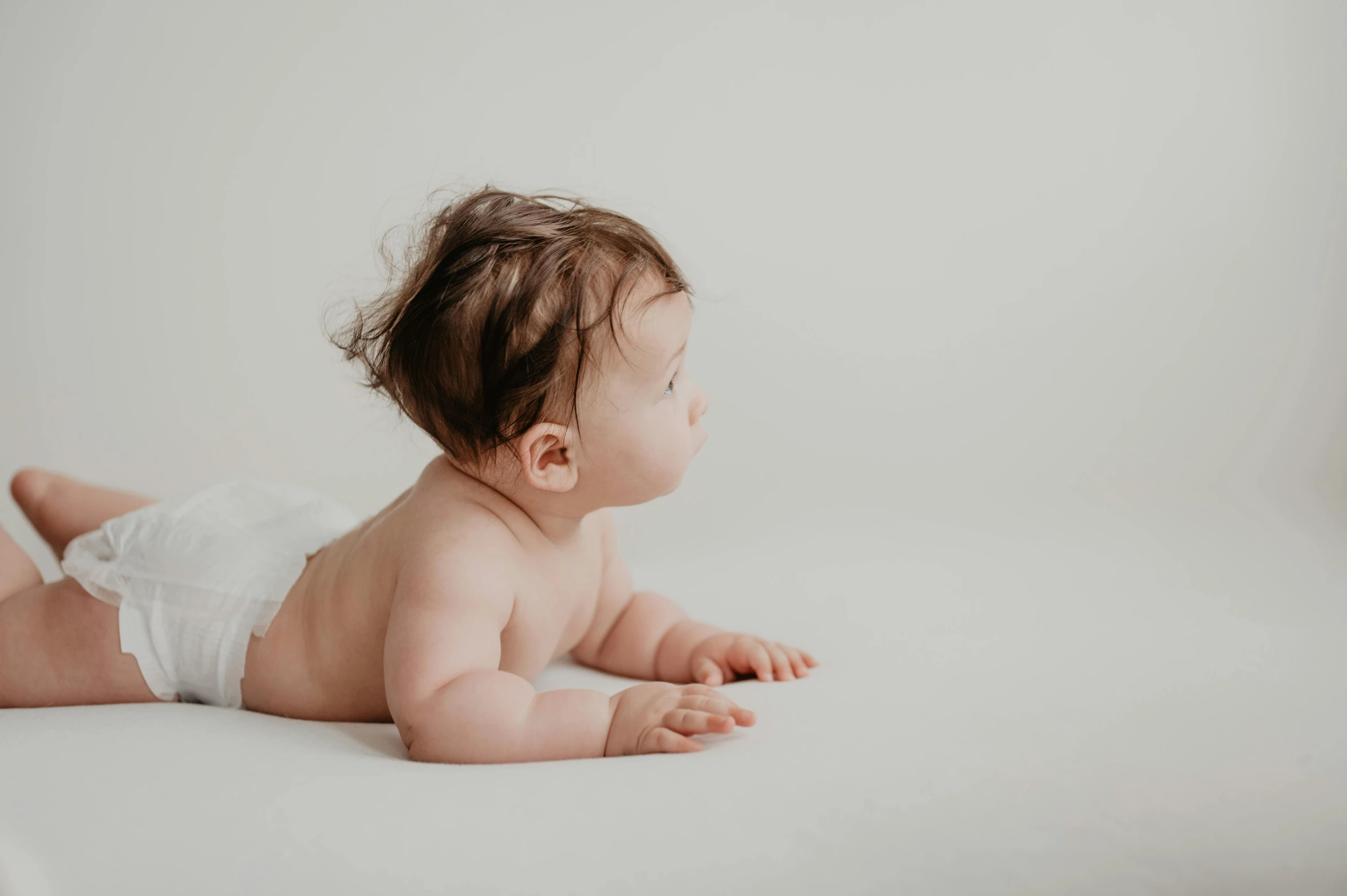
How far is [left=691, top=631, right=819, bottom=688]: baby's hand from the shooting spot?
1229mm

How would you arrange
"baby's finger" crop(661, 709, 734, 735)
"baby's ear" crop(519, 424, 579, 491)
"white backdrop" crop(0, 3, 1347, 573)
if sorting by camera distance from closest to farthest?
"baby's finger" crop(661, 709, 734, 735) → "baby's ear" crop(519, 424, 579, 491) → "white backdrop" crop(0, 3, 1347, 573)

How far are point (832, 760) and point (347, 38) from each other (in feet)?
6.39

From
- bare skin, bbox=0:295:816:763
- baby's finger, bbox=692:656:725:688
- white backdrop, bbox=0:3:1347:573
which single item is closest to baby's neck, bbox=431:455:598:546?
bare skin, bbox=0:295:816:763

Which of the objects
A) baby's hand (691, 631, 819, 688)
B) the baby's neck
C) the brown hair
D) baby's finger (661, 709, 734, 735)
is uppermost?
the brown hair

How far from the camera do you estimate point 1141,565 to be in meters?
1.61

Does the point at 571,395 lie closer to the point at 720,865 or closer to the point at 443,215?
the point at 443,215

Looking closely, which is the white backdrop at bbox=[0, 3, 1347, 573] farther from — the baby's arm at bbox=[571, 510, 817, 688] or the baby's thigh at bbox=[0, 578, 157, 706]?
the baby's thigh at bbox=[0, 578, 157, 706]

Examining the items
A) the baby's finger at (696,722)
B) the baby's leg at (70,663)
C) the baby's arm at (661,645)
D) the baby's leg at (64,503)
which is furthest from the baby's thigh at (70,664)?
the baby's finger at (696,722)

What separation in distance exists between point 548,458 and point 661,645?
1.02 ft

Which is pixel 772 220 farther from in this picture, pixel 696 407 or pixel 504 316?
pixel 504 316

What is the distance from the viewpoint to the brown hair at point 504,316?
105 centimetres

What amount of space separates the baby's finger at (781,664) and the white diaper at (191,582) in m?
0.53

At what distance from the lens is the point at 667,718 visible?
0.99 metres

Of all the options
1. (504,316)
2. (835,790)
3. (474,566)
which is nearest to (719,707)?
(835,790)
